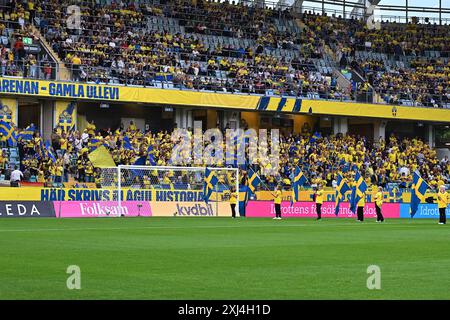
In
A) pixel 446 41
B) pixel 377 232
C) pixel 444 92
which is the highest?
pixel 446 41

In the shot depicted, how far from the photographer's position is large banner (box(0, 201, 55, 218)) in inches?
1612

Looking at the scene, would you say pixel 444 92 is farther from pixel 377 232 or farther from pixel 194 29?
pixel 377 232

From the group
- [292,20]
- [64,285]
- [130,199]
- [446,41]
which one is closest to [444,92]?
[446,41]

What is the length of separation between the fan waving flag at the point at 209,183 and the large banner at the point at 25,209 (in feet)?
31.0

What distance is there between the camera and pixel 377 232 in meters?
31.4

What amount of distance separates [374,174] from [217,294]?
48696mm

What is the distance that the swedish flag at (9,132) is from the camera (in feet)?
160

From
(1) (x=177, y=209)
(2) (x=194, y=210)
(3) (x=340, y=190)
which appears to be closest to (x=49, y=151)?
(1) (x=177, y=209)

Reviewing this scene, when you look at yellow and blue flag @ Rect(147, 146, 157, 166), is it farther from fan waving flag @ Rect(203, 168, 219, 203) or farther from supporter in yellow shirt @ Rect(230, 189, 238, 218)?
supporter in yellow shirt @ Rect(230, 189, 238, 218)

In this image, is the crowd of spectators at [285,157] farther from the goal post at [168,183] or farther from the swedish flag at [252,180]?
the swedish flag at [252,180]

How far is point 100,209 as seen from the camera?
146ft

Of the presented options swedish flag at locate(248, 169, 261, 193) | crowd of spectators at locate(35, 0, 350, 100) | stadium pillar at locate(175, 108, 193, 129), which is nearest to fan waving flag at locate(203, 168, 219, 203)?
swedish flag at locate(248, 169, 261, 193)

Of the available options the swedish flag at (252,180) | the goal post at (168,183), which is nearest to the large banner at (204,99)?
the goal post at (168,183)

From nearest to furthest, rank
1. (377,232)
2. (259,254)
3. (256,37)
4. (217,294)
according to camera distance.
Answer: (217,294) < (259,254) < (377,232) < (256,37)
